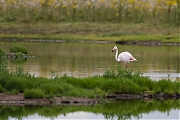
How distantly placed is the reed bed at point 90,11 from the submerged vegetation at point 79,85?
5890 cm

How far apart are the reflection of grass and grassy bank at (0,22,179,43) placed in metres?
47.0

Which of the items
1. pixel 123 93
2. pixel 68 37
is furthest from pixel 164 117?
pixel 68 37

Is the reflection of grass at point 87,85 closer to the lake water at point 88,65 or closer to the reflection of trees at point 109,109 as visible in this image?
the reflection of trees at point 109,109

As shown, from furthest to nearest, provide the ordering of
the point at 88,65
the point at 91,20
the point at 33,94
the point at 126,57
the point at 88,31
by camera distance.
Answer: the point at 91,20
the point at 88,31
the point at 88,65
the point at 126,57
the point at 33,94

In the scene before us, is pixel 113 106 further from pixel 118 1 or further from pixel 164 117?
pixel 118 1

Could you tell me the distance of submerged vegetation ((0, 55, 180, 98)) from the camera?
24.8 m

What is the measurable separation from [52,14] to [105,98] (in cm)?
6287

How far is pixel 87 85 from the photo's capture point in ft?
86.4

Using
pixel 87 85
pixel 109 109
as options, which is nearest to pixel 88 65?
pixel 87 85

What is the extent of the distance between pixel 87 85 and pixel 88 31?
177 feet

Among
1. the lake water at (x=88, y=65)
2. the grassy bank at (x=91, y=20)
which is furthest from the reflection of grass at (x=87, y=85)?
the grassy bank at (x=91, y=20)

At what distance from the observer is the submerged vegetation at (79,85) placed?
974 inches

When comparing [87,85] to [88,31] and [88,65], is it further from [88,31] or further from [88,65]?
[88,31]

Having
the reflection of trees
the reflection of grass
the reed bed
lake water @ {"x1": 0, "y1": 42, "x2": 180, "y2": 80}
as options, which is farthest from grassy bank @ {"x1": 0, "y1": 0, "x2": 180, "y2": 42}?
the reflection of trees
